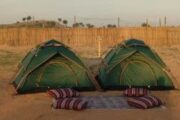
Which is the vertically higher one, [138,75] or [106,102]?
[138,75]

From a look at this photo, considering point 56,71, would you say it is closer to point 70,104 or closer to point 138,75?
point 138,75

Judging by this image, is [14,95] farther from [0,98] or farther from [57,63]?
[57,63]

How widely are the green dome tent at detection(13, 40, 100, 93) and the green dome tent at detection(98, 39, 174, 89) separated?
0.59m

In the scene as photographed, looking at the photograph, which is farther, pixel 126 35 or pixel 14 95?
pixel 126 35

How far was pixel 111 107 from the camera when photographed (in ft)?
34.0

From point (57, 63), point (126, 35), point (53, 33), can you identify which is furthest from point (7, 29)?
point (57, 63)

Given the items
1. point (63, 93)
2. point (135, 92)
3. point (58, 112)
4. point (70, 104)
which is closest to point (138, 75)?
point (135, 92)

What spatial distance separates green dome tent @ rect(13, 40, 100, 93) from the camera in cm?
1258

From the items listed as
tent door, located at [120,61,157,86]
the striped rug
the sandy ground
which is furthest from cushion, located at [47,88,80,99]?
tent door, located at [120,61,157,86]

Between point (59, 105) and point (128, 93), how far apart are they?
7.63 ft

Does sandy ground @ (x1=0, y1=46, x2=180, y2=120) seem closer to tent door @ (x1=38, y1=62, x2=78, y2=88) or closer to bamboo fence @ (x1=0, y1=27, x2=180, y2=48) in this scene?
tent door @ (x1=38, y1=62, x2=78, y2=88)

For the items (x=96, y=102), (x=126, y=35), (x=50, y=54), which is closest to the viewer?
(x=96, y=102)

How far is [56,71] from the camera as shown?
12.8 meters

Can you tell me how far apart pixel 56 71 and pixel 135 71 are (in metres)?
2.29
